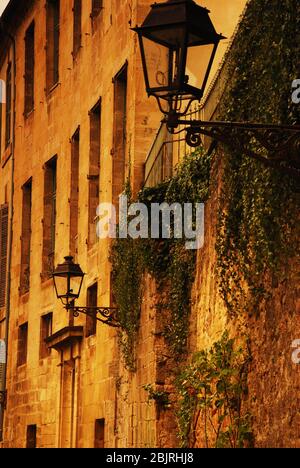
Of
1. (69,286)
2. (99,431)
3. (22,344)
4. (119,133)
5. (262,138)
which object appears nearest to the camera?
(262,138)

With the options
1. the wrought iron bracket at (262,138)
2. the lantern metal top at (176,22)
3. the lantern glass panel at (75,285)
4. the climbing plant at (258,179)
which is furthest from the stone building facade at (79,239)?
the lantern metal top at (176,22)

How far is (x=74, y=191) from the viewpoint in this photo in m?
23.5

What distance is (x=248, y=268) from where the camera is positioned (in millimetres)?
11211

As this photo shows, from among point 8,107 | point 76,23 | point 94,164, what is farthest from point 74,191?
point 8,107

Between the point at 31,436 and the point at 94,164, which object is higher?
the point at 94,164

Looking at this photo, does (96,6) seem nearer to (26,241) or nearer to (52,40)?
(52,40)

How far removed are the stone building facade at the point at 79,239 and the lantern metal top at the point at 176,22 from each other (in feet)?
6.59

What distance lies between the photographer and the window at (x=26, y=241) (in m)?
27.5

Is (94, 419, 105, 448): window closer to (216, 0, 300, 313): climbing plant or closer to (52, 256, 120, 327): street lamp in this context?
(52, 256, 120, 327): street lamp

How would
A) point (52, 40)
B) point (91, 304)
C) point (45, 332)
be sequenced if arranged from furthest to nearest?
1. point (52, 40)
2. point (45, 332)
3. point (91, 304)

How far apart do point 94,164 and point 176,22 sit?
1282 centimetres

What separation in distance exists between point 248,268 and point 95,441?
942cm
